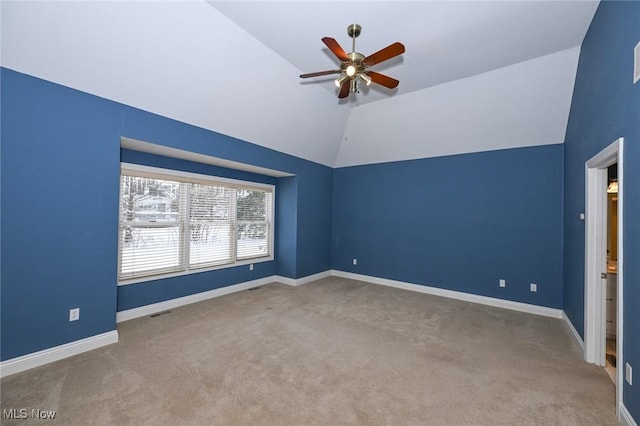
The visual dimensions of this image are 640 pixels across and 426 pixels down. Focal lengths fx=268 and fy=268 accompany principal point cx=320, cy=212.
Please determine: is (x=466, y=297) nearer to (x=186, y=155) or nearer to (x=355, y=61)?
(x=355, y=61)

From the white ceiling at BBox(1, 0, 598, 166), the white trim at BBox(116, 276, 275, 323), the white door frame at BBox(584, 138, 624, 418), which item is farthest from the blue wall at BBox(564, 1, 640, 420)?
the white trim at BBox(116, 276, 275, 323)

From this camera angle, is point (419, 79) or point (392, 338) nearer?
point (392, 338)

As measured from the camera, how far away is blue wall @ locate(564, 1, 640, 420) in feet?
5.86

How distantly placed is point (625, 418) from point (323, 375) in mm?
2159

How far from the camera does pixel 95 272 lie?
9.29 ft

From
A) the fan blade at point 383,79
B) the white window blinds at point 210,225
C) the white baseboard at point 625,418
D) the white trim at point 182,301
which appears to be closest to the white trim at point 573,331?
the white baseboard at point 625,418

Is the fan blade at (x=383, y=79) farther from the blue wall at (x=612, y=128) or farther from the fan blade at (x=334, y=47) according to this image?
the blue wall at (x=612, y=128)

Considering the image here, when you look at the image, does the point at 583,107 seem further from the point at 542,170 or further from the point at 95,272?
the point at 95,272

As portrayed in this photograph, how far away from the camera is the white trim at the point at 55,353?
234cm

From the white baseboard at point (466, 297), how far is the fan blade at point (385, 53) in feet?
13.7

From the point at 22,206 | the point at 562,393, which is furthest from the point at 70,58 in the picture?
the point at 562,393

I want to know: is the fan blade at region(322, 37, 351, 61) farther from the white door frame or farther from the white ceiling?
the white door frame

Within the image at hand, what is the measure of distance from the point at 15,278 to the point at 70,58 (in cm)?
204

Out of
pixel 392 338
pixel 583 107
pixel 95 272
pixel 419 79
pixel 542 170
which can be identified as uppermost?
pixel 419 79
